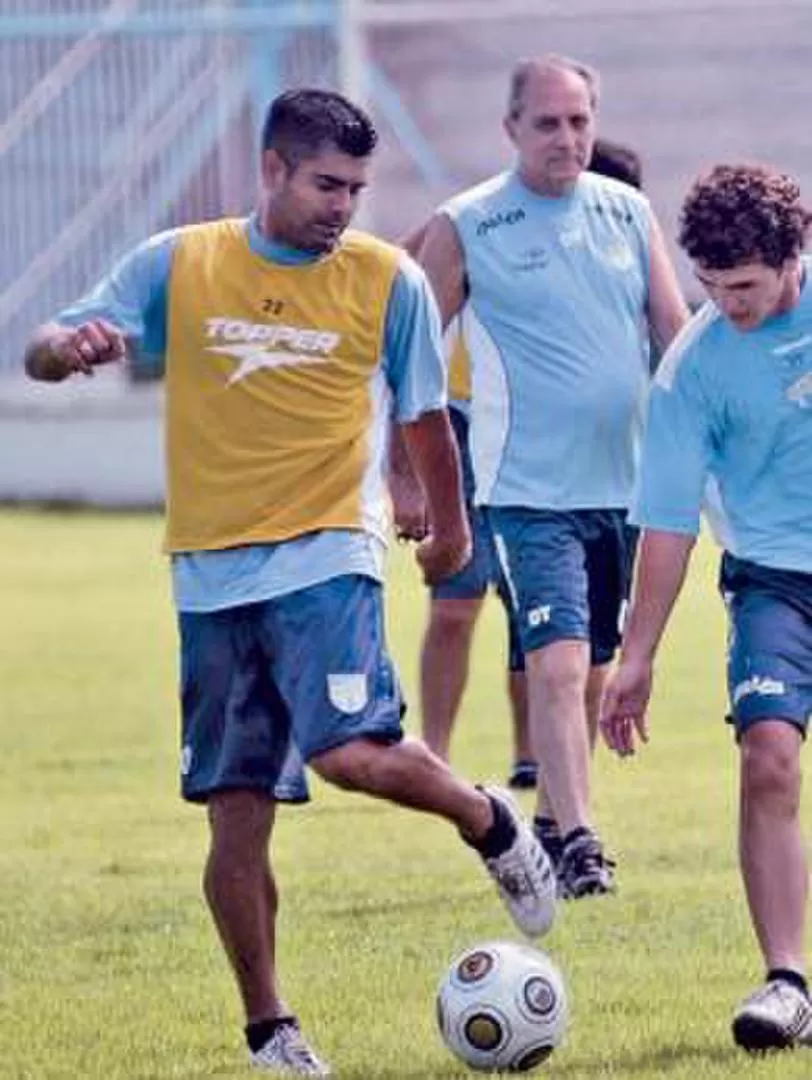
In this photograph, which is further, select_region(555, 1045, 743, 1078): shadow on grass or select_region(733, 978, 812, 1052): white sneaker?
select_region(733, 978, 812, 1052): white sneaker

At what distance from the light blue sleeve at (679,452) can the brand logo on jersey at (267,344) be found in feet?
2.52

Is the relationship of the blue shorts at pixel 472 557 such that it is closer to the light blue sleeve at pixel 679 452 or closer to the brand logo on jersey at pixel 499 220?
the brand logo on jersey at pixel 499 220

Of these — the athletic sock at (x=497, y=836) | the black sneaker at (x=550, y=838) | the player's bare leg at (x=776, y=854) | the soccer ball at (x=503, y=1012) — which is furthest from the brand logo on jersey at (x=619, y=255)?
the soccer ball at (x=503, y=1012)

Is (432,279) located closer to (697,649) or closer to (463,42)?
(697,649)

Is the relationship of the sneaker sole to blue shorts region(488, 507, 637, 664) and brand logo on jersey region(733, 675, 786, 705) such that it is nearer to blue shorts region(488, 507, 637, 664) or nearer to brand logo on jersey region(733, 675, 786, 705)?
brand logo on jersey region(733, 675, 786, 705)

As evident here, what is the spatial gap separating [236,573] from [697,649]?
10721 mm

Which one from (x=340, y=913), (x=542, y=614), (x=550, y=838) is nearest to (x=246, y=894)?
(x=340, y=913)

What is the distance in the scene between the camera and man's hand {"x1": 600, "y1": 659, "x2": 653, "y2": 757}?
26.9 ft

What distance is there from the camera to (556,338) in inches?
432

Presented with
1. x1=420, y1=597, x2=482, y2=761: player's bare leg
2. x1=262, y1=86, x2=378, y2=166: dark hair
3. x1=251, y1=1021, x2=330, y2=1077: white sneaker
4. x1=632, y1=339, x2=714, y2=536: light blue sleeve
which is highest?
x1=262, y1=86, x2=378, y2=166: dark hair

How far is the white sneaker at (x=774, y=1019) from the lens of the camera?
310 inches

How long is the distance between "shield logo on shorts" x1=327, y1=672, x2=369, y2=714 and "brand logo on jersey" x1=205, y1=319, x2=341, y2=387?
2.31ft

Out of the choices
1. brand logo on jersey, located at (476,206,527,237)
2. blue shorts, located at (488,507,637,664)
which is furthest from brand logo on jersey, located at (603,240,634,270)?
blue shorts, located at (488,507,637,664)

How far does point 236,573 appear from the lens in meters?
8.05
